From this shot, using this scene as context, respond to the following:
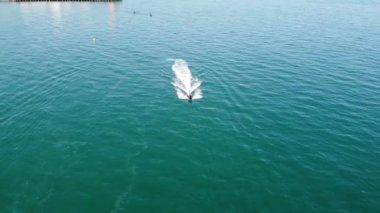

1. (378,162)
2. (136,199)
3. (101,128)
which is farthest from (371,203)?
(101,128)

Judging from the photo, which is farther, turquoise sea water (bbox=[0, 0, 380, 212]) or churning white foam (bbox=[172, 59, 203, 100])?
churning white foam (bbox=[172, 59, 203, 100])

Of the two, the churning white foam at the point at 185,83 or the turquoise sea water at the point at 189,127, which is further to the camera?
the churning white foam at the point at 185,83

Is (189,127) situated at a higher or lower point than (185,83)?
lower

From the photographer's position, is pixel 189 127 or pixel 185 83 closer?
pixel 189 127
